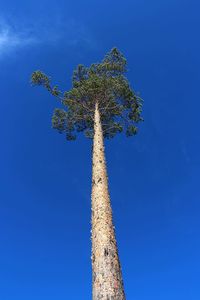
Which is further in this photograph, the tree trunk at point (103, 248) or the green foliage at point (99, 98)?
the green foliage at point (99, 98)

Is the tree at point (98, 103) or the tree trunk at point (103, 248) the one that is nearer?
the tree trunk at point (103, 248)

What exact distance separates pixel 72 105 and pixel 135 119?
3.91 meters

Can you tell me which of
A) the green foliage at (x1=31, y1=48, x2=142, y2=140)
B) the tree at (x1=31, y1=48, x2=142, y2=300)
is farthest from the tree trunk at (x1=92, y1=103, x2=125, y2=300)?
the green foliage at (x1=31, y1=48, x2=142, y2=140)

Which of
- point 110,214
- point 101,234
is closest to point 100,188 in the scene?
point 110,214

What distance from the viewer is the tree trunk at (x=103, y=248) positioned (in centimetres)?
760

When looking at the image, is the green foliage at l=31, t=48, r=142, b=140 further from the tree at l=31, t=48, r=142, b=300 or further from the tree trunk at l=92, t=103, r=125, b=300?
the tree trunk at l=92, t=103, r=125, b=300

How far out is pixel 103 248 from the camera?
28.5ft

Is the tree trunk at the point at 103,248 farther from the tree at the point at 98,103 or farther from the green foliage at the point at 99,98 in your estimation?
the green foliage at the point at 99,98

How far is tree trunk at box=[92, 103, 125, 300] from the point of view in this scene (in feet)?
24.9

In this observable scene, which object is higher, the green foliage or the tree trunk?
the green foliage

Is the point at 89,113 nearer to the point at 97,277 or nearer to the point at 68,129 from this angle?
the point at 68,129

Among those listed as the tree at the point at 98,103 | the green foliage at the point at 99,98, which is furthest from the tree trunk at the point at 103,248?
the green foliage at the point at 99,98

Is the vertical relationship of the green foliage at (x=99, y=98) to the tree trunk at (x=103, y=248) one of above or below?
above

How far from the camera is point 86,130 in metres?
21.5
